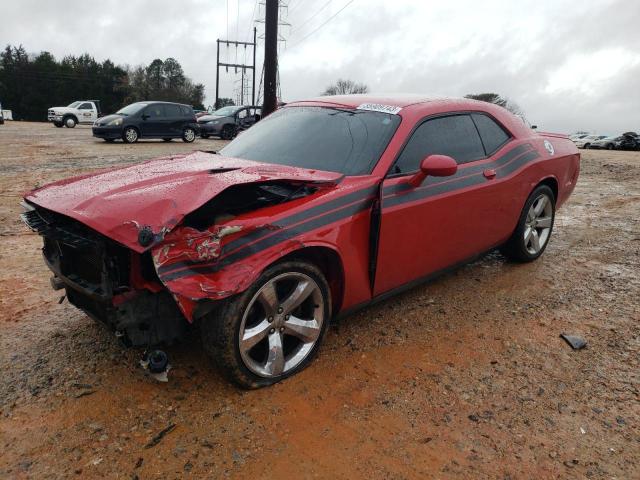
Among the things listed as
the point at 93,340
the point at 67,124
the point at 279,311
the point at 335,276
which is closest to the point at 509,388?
the point at 335,276

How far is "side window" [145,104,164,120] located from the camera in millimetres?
17172

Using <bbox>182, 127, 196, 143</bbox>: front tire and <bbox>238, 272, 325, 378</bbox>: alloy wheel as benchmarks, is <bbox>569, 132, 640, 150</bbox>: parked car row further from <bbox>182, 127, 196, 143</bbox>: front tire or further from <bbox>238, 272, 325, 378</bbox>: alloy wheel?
<bbox>238, 272, 325, 378</bbox>: alloy wheel

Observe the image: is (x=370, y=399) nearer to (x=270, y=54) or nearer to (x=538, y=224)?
(x=538, y=224)

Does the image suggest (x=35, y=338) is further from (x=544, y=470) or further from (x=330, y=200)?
(x=544, y=470)

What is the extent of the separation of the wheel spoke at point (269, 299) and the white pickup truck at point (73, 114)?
29.1m

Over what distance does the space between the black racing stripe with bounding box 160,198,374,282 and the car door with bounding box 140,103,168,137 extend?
1607cm

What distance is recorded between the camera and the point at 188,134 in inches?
715

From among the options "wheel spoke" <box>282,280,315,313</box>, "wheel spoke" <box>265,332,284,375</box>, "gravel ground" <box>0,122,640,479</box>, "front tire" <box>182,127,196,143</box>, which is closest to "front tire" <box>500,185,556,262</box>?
"gravel ground" <box>0,122,640,479</box>

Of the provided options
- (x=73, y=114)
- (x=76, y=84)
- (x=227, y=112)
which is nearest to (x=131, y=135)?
(x=227, y=112)

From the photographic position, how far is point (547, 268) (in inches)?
181

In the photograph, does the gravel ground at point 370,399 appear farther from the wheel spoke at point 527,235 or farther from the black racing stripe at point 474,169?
the black racing stripe at point 474,169

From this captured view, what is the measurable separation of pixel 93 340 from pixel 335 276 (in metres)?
1.61

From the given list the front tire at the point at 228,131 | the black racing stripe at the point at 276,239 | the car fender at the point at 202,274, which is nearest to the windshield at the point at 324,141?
the black racing stripe at the point at 276,239

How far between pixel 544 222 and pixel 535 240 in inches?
8.1
